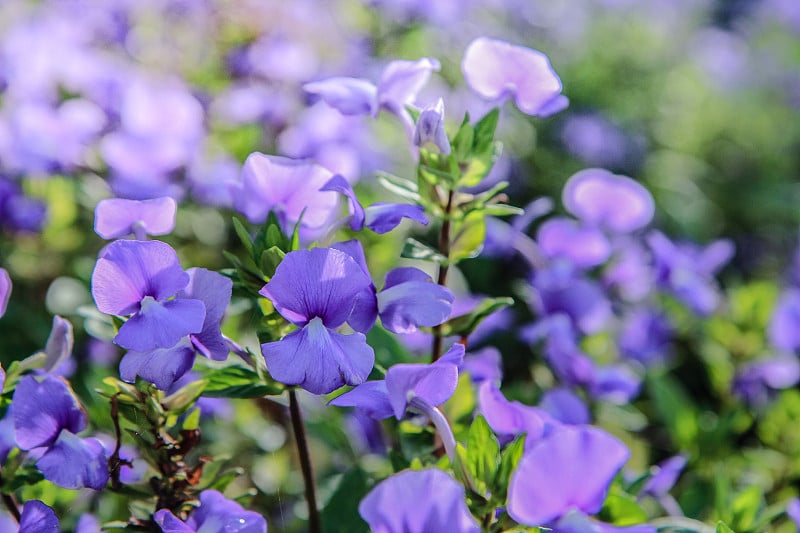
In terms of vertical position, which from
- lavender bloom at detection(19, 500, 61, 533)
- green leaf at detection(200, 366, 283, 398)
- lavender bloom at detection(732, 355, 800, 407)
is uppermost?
green leaf at detection(200, 366, 283, 398)

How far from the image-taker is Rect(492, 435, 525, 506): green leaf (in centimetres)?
61

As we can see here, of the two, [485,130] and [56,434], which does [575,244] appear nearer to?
[485,130]

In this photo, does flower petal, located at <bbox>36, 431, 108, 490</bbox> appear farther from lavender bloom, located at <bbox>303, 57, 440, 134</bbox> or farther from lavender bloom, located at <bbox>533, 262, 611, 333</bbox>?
lavender bloom, located at <bbox>533, 262, 611, 333</bbox>

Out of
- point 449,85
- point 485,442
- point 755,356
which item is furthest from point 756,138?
point 485,442

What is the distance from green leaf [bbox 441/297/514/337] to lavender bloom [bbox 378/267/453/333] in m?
0.11

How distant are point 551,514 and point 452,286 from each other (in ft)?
2.41

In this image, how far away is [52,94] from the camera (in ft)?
5.05

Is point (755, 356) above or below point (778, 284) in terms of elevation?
above

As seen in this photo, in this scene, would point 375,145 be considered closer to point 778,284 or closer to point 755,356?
point 755,356

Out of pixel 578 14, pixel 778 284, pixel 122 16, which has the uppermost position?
pixel 122 16

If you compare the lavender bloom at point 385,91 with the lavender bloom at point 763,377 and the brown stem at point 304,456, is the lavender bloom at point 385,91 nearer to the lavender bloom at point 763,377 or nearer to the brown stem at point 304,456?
the brown stem at point 304,456

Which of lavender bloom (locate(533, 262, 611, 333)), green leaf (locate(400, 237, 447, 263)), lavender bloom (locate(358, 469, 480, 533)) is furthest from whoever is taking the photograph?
lavender bloom (locate(533, 262, 611, 333))

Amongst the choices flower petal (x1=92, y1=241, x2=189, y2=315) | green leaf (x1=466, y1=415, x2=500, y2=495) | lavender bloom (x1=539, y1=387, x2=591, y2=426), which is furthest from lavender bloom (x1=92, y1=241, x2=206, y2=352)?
lavender bloom (x1=539, y1=387, x2=591, y2=426)

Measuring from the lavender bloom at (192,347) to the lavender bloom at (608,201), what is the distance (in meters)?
0.62
